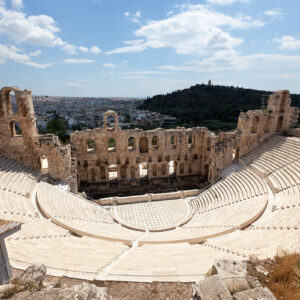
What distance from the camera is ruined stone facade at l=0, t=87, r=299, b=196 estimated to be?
2117cm

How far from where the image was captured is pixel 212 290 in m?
4.62

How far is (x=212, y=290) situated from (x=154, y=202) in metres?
16.3

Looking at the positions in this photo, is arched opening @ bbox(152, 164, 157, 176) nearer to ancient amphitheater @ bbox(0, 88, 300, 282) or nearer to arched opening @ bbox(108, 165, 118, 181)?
ancient amphitheater @ bbox(0, 88, 300, 282)

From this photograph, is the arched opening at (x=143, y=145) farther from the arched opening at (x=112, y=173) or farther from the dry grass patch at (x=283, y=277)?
the dry grass patch at (x=283, y=277)

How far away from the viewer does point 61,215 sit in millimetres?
15211

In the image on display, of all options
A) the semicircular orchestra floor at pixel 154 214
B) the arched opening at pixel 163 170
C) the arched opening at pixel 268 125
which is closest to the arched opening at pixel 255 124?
the arched opening at pixel 268 125

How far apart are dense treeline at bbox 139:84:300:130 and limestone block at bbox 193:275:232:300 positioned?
5194 centimetres

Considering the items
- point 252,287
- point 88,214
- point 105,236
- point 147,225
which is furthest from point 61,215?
point 252,287

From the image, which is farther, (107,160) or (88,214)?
(107,160)

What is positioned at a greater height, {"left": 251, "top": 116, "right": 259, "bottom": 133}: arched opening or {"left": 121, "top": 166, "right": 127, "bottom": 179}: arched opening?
{"left": 251, "top": 116, "right": 259, "bottom": 133}: arched opening

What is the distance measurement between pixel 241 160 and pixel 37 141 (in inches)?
880

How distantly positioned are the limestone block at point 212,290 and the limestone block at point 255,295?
22cm

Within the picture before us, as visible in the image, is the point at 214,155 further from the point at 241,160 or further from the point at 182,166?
the point at 182,166

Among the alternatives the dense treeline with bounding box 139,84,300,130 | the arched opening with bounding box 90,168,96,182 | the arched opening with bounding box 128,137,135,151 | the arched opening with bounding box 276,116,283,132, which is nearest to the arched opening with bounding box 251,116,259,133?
the arched opening with bounding box 276,116,283,132
